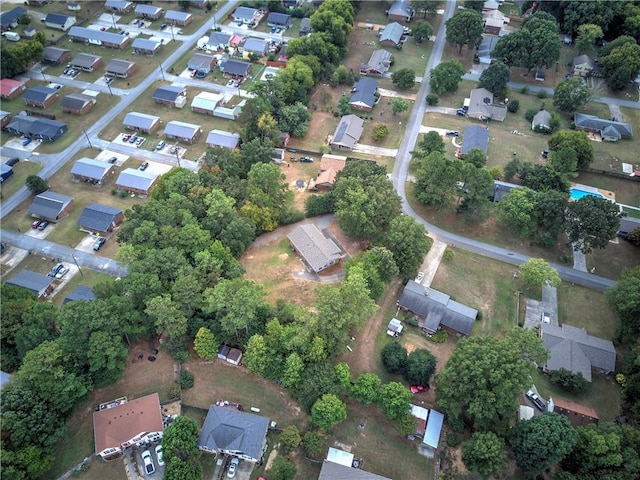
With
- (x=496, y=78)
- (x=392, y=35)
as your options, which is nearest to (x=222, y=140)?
(x=392, y=35)

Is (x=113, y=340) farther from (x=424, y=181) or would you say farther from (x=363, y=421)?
(x=424, y=181)

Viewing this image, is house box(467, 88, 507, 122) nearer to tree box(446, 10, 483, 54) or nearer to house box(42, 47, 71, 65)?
tree box(446, 10, 483, 54)

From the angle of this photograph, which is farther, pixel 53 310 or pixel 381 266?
pixel 381 266

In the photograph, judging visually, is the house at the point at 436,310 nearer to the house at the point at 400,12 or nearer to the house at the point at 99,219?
the house at the point at 99,219

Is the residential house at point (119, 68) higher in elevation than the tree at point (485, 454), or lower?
higher

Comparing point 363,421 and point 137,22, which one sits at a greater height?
point 137,22

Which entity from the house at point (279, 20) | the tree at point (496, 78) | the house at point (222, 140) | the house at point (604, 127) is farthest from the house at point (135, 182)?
the house at point (604, 127)

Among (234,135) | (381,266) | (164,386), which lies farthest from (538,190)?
(164,386)
